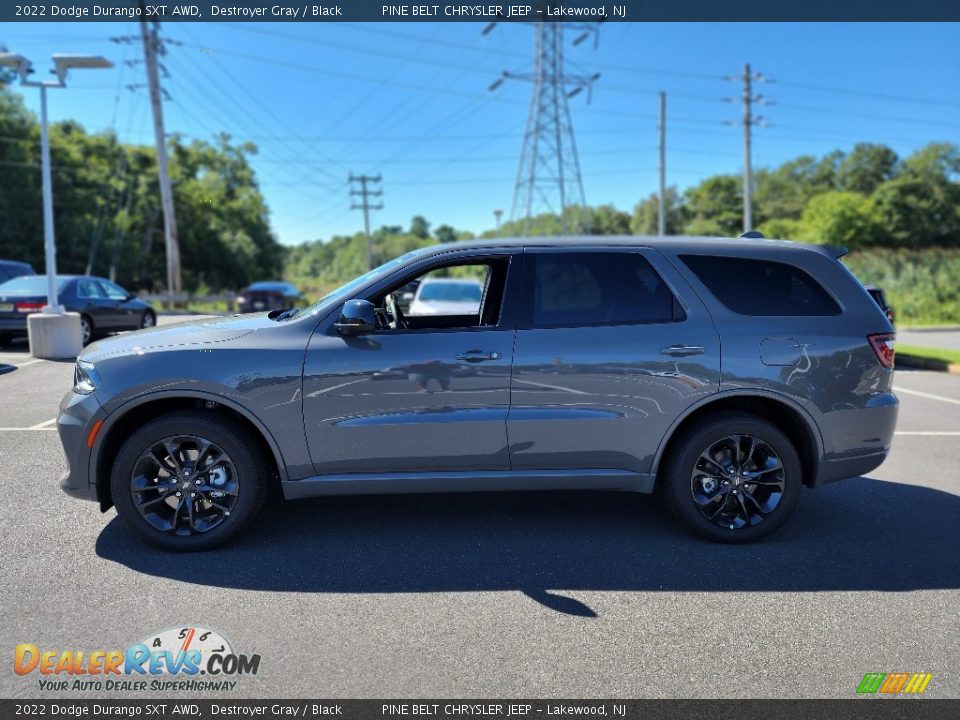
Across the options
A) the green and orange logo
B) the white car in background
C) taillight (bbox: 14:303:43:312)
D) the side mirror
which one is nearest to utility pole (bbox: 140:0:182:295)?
taillight (bbox: 14:303:43:312)

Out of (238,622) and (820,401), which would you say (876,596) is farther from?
(238,622)

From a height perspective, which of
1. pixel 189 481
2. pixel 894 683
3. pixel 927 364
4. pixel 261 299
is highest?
pixel 261 299

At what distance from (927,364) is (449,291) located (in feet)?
30.8

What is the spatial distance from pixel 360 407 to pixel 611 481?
1.55 metres

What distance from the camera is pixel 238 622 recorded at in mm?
3244

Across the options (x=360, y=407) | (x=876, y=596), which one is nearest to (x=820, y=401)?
Result: (x=876, y=596)

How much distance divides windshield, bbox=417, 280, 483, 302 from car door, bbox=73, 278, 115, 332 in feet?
21.4

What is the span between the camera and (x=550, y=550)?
410cm

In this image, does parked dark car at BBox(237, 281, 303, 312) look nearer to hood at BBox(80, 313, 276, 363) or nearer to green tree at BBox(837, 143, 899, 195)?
hood at BBox(80, 313, 276, 363)

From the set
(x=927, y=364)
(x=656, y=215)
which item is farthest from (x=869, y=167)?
(x=927, y=364)

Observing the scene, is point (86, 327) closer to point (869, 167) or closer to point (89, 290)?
point (89, 290)

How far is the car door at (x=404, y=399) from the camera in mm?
3959

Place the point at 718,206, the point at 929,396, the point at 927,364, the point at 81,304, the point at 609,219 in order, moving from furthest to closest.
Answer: the point at 609,219 < the point at 718,206 < the point at 81,304 < the point at 927,364 < the point at 929,396

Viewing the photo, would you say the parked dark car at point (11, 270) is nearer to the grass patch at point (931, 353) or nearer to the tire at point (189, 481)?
the tire at point (189, 481)
